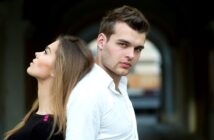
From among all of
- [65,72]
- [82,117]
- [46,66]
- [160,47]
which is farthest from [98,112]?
[160,47]

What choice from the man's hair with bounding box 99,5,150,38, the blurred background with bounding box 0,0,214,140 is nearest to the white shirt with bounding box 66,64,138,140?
the man's hair with bounding box 99,5,150,38

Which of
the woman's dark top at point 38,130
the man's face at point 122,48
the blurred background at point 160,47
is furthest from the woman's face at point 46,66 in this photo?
the blurred background at point 160,47

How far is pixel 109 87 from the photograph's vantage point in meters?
2.60

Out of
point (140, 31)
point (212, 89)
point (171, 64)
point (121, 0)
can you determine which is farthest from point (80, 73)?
point (171, 64)

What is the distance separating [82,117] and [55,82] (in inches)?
14.1

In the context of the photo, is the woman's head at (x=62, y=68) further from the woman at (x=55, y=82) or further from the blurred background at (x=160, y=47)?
the blurred background at (x=160, y=47)

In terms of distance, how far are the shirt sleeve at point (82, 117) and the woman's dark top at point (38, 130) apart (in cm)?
28

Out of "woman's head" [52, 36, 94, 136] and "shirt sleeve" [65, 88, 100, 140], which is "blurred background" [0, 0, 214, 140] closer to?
"woman's head" [52, 36, 94, 136]

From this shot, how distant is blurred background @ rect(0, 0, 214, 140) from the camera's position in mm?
13258

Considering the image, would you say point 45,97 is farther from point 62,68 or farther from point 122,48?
point 122,48

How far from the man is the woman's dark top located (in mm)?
280

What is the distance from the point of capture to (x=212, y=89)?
16812 mm

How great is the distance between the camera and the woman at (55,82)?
270cm

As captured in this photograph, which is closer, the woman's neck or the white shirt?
the white shirt
